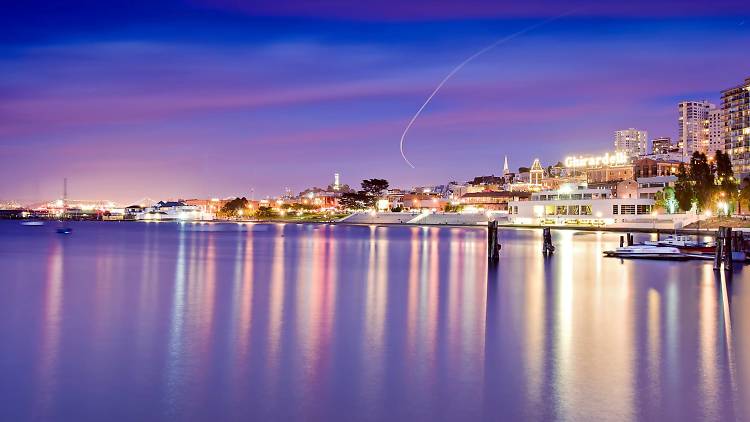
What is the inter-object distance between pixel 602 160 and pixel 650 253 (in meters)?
115

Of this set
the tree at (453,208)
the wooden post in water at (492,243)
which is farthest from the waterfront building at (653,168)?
the wooden post in water at (492,243)

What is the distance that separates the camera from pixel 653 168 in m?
135

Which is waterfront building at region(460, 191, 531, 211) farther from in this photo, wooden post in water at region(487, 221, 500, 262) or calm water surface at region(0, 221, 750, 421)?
calm water surface at region(0, 221, 750, 421)

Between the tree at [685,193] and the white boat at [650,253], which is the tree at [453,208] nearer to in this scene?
the tree at [685,193]

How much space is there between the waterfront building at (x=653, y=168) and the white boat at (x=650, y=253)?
9474 cm

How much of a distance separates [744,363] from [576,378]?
14.2 feet

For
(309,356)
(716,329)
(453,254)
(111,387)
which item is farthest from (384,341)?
(453,254)

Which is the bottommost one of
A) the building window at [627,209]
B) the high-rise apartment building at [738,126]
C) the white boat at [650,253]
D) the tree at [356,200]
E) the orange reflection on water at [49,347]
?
the orange reflection on water at [49,347]

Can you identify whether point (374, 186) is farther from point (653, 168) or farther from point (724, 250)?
point (724, 250)

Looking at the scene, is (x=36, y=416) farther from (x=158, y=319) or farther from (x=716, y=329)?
(x=716, y=329)

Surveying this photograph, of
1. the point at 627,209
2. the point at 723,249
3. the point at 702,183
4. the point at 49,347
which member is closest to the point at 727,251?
the point at 723,249

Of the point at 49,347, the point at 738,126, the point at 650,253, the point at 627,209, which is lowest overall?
the point at 49,347

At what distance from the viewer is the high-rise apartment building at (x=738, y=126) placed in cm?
14950

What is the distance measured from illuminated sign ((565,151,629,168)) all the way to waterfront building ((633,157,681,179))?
10.2 meters
